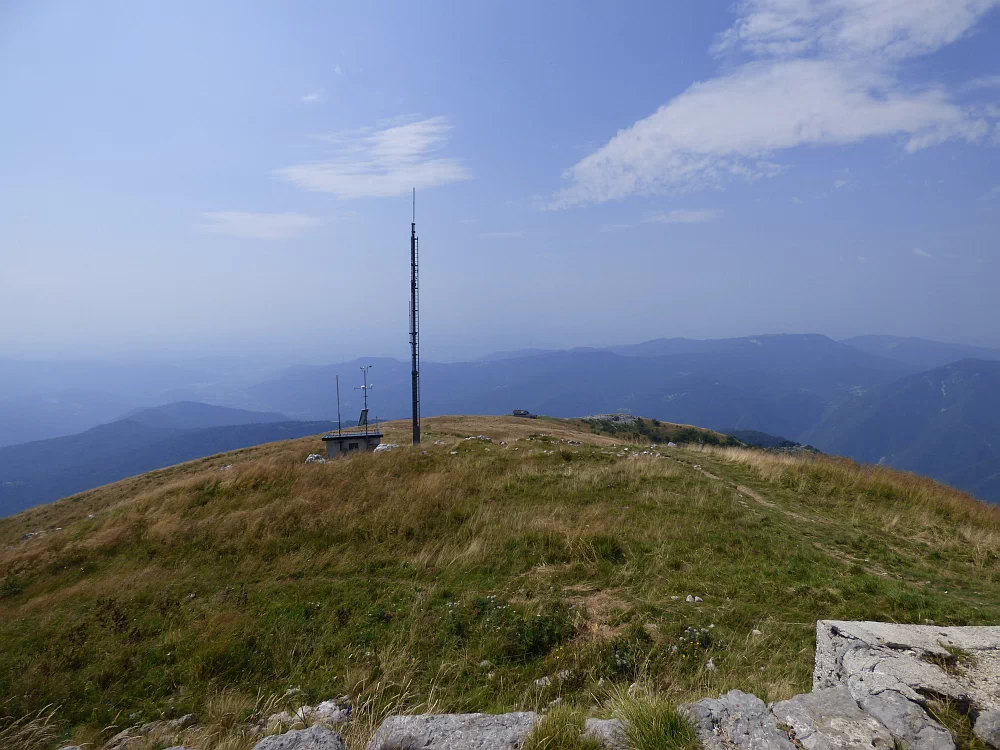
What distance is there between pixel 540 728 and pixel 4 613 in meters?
11.5

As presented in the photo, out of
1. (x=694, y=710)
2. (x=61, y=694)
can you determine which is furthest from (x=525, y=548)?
(x=61, y=694)

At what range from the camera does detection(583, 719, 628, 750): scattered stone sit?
374 cm

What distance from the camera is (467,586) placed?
8.28 m

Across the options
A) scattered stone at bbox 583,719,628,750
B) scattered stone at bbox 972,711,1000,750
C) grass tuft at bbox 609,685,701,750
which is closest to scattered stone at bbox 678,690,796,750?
grass tuft at bbox 609,685,701,750

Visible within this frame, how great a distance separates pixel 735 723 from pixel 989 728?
6.59 ft

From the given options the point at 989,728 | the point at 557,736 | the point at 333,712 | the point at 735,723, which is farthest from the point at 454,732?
the point at 989,728

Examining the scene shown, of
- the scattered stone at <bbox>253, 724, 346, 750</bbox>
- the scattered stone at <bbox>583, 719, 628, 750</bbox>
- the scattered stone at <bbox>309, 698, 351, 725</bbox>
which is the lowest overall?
the scattered stone at <bbox>309, 698, 351, 725</bbox>

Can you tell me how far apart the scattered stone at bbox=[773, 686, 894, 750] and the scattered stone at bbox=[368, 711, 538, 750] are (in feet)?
7.20

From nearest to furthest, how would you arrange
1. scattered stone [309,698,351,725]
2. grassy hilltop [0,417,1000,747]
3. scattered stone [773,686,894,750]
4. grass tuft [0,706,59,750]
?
1. scattered stone [773,686,894,750]
2. scattered stone [309,698,351,725]
3. grass tuft [0,706,59,750]
4. grassy hilltop [0,417,1000,747]

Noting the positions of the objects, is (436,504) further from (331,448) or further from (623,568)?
(331,448)

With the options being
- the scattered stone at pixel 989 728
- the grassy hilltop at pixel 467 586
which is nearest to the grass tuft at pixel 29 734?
the grassy hilltop at pixel 467 586

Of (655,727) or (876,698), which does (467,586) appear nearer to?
(655,727)

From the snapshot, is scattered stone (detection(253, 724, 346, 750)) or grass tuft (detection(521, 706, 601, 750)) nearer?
grass tuft (detection(521, 706, 601, 750))

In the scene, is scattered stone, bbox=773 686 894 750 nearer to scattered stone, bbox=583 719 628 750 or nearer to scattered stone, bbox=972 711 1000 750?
scattered stone, bbox=972 711 1000 750
